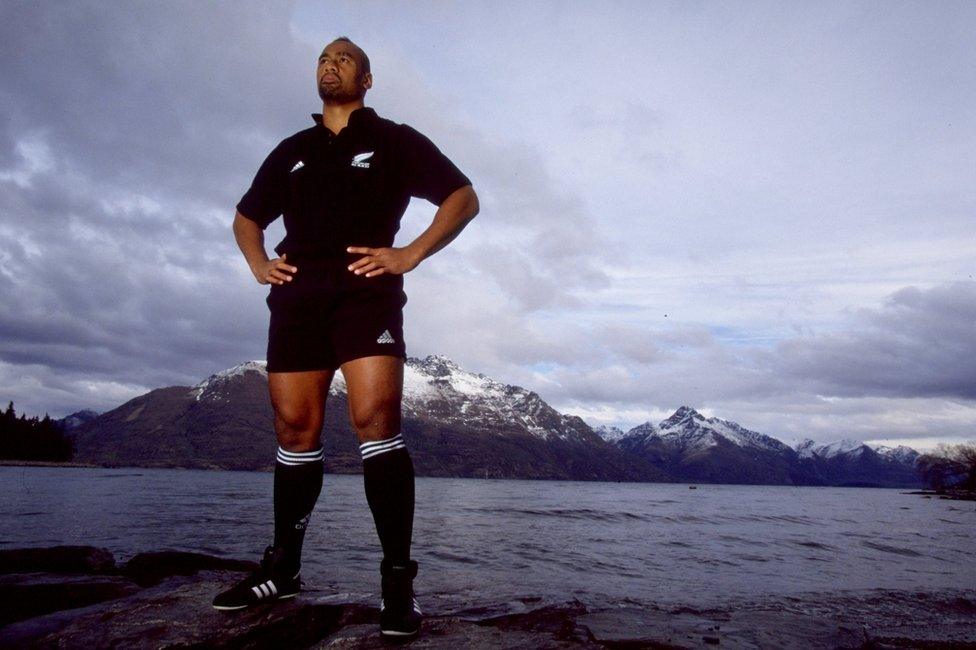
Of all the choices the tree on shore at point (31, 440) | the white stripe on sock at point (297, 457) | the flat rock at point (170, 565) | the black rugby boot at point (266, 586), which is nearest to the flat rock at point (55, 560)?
the flat rock at point (170, 565)

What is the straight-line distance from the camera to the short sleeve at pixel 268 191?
407cm

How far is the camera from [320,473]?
3.98 metres

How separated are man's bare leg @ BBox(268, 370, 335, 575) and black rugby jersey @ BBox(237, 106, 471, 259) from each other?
81 centimetres

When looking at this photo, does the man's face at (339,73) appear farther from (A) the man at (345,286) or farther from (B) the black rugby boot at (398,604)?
(B) the black rugby boot at (398,604)

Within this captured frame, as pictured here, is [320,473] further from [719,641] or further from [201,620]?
[719,641]

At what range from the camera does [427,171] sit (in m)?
3.74

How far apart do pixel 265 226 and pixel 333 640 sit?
273 cm

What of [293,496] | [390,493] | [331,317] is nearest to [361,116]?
[331,317]

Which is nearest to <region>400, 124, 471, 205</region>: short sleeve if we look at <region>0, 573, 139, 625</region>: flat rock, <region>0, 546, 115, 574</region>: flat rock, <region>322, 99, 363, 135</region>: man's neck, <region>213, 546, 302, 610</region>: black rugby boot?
<region>322, 99, 363, 135</region>: man's neck

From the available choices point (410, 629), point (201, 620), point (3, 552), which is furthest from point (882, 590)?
point (3, 552)

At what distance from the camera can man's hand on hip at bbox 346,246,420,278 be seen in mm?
3381

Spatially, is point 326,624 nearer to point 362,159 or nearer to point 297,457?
point 297,457

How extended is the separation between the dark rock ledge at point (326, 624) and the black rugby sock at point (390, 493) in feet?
1.55

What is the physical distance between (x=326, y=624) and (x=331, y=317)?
190 cm
